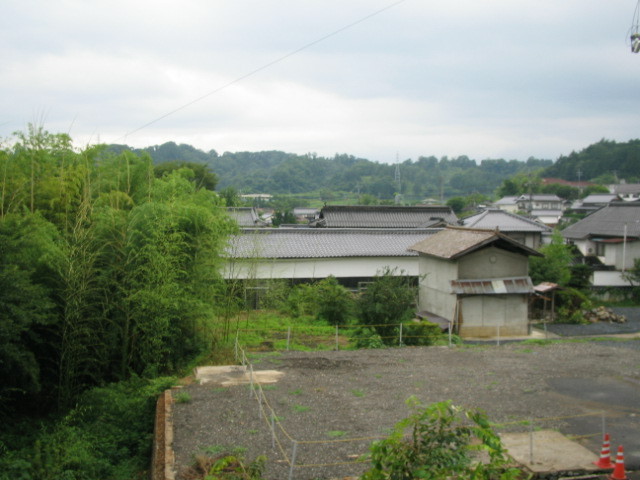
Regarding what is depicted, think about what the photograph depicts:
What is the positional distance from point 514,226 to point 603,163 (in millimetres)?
48104

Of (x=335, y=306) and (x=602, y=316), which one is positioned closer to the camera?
(x=335, y=306)

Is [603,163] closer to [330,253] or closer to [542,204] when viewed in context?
[542,204]

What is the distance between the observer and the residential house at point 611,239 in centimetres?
2130

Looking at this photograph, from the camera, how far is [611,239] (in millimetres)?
22188

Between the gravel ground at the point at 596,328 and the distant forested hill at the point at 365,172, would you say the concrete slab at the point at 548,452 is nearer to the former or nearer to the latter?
the gravel ground at the point at 596,328

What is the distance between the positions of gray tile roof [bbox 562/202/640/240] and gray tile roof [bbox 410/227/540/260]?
9997mm

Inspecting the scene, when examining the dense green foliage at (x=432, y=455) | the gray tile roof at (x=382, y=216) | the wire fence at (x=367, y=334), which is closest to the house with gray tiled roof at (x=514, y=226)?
the gray tile roof at (x=382, y=216)

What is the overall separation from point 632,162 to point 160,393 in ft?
228

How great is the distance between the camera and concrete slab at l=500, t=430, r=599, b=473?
222 inches

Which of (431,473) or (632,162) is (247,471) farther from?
(632,162)

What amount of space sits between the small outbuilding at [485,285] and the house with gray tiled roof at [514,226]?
11840 mm

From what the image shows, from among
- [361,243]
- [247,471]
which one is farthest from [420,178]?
[247,471]

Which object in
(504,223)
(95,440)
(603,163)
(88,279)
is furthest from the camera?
(603,163)

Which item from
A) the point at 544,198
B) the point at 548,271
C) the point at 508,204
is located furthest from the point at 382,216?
the point at 544,198
